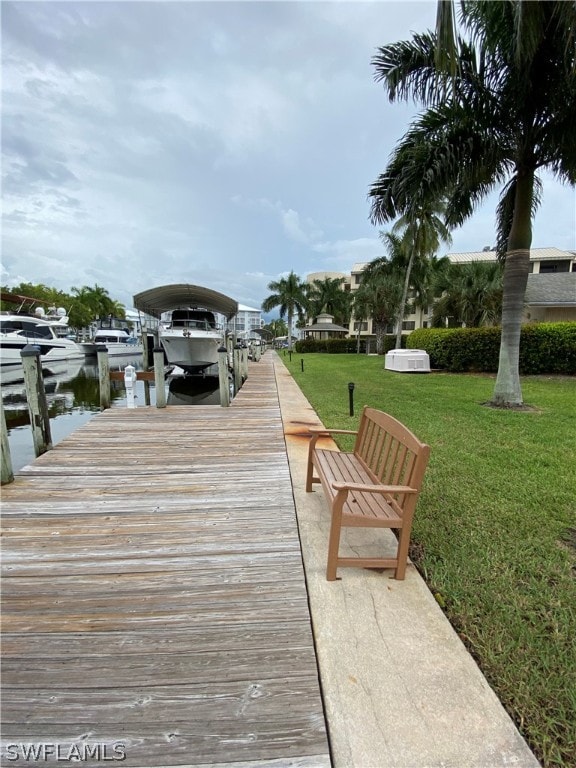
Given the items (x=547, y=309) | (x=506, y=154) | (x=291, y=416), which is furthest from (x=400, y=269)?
(x=291, y=416)

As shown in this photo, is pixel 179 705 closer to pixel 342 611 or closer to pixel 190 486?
pixel 342 611

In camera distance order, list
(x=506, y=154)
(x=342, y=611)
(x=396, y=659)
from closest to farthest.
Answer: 1. (x=396, y=659)
2. (x=342, y=611)
3. (x=506, y=154)

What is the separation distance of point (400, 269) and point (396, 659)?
32.3 meters

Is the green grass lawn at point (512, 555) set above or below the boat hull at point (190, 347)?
below

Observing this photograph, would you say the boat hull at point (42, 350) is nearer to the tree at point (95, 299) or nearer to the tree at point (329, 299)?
the tree at point (329, 299)

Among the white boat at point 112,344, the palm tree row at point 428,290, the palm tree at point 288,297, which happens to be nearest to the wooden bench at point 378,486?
the palm tree row at point 428,290

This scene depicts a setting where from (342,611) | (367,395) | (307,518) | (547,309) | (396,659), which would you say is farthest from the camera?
(547,309)

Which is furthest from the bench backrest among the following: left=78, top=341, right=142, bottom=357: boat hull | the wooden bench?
left=78, top=341, right=142, bottom=357: boat hull

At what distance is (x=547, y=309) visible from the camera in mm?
20391

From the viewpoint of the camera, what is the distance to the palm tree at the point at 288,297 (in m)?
44.9

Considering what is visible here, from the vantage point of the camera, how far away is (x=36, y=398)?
15.8 feet

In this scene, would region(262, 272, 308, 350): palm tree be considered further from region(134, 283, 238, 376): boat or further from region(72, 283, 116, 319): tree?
region(72, 283, 116, 319): tree

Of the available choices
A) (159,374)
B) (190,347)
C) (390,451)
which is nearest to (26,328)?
(190,347)

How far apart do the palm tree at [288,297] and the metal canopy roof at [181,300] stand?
26.4 meters
